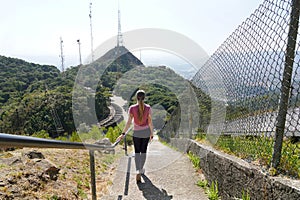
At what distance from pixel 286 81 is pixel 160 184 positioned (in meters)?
2.35

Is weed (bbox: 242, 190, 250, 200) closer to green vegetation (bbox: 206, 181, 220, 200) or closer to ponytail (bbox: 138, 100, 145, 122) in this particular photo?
green vegetation (bbox: 206, 181, 220, 200)

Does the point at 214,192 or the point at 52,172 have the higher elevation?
the point at 52,172

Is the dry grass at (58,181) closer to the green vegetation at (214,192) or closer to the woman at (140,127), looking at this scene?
the woman at (140,127)

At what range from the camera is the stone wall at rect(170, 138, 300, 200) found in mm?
1620

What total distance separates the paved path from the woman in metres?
0.21

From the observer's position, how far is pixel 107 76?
6.56 meters

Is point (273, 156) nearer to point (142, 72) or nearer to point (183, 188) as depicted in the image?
point (183, 188)

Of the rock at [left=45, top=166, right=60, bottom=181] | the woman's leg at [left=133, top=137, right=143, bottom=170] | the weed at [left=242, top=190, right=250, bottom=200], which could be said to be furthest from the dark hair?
the weed at [left=242, top=190, right=250, bottom=200]

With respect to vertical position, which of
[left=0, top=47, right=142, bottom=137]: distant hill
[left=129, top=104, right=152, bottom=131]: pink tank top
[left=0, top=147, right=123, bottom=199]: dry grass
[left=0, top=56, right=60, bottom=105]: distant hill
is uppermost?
[left=0, top=56, right=60, bottom=105]: distant hill

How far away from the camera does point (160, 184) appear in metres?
3.54

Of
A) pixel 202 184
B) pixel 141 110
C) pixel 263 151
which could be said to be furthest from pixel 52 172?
pixel 263 151

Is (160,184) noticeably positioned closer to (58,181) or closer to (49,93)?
(58,181)

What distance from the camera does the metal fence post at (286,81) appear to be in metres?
1.77

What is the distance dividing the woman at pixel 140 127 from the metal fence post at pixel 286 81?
2.07 meters
